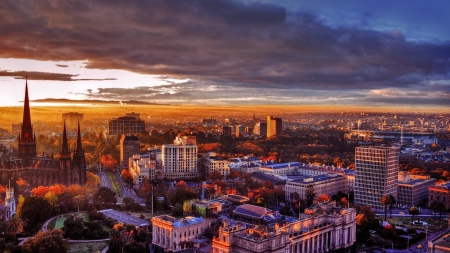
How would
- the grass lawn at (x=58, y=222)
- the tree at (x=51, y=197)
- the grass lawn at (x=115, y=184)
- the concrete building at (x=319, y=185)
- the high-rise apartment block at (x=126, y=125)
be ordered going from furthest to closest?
the high-rise apartment block at (x=126, y=125), the grass lawn at (x=115, y=184), the concrete building at (x=319, y=185), the tree at (x=51, y=197), the grass lawn at (x=58, y=222)

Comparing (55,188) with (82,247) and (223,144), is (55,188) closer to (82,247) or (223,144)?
(82,247)

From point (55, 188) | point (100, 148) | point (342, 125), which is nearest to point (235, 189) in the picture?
point (55, 188)

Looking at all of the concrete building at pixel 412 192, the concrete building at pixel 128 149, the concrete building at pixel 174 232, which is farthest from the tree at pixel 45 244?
the concrete building at pixel 128 149

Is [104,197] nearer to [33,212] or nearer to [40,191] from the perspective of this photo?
[40,191]

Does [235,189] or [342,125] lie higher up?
[342,125]

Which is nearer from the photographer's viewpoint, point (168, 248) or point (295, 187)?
point (168, 248)

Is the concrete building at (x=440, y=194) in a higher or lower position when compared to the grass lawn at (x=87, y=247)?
higher

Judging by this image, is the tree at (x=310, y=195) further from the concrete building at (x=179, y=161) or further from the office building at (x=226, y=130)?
the office building at (x=226, y=130)
